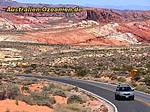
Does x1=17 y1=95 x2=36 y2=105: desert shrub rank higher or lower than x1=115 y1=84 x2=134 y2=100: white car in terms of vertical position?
higher

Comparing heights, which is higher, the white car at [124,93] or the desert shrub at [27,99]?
the desert shrub at [27,99]

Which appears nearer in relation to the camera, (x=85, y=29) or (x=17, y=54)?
(x=17, y=54)

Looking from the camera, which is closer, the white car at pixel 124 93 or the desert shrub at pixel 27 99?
the desert shrub at pixel 27 99

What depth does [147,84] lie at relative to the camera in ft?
164

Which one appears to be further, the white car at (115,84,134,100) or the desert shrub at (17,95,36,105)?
the white car at (115,84,134,100)

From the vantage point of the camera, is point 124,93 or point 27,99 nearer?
point 27,99

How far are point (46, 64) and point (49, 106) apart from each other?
63.6 meters

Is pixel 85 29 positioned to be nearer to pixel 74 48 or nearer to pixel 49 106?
pixel 74 48

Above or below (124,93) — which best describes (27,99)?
above

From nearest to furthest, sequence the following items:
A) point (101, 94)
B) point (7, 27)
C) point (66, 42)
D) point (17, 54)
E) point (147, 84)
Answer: point (101, 94) → point (147, 84) → point (17, 54) → point (66, 42) → point (7, 27)

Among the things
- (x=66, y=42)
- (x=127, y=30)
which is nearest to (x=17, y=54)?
(x=66, y=42)

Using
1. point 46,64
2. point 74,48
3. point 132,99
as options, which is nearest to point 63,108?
point 132,99

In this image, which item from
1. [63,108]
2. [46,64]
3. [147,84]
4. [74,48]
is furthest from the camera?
[74,48]

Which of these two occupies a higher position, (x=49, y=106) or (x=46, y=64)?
(x=49, y=106)
